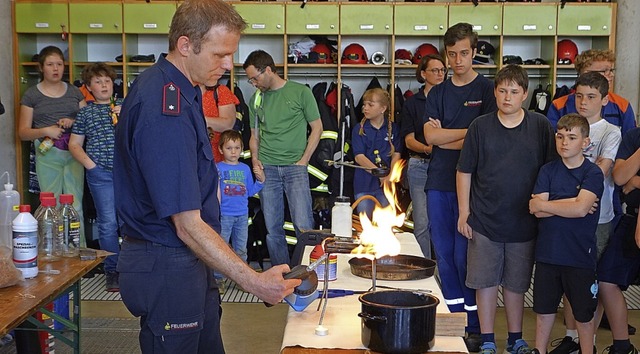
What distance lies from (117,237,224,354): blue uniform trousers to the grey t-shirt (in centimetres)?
393

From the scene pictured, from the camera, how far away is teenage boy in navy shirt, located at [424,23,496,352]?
159 inches

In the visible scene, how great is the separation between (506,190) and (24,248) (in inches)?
88.3

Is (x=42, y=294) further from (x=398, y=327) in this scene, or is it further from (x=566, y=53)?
(x=566, y=53)

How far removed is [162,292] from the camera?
2098mm

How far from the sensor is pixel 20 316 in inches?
90.8

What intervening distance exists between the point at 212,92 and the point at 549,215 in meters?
2.71

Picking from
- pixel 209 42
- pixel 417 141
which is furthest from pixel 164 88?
pixel 417 141

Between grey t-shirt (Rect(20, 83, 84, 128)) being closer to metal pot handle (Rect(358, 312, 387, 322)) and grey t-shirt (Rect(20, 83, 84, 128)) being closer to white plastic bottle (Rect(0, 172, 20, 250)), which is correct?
white plastic bottle (Rect(0, 172, 20, 250))

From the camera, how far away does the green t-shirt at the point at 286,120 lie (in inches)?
222

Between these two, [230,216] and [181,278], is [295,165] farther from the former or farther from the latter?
[181,278]

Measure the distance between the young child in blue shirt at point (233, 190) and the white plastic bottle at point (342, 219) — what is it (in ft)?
7.39

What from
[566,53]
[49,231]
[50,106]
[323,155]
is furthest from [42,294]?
[566,53]

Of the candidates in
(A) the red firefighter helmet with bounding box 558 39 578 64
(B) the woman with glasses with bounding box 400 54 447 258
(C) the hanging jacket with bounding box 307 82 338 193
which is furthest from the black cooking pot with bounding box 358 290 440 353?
(A) the red firefighter helmet with bounding box 558 39 578 64

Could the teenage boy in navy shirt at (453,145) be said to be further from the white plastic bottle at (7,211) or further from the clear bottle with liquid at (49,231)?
the white plastic bottle at (7,211)
